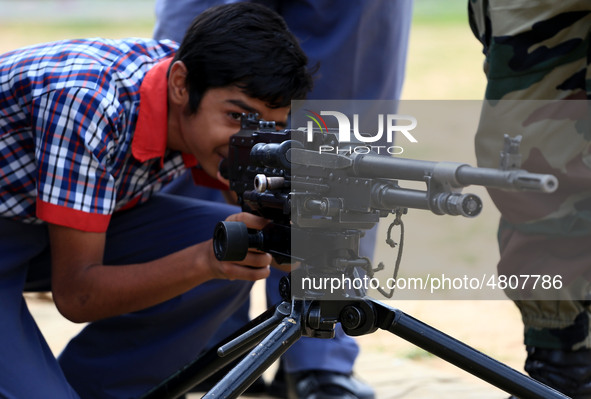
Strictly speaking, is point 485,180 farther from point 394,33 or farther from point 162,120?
point 394,33

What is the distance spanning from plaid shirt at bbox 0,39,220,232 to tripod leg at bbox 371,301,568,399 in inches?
29.8

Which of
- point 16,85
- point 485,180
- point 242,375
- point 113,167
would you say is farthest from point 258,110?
point 485,180

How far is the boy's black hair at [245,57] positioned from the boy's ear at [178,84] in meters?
0.01

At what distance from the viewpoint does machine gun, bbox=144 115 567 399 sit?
4.61 ft

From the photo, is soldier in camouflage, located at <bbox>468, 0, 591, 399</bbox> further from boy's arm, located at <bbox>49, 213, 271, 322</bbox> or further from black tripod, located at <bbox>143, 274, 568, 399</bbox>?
boy's arm, located at <bbox>49, 213, 271, 322</bbox>

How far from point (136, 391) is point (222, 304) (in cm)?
32

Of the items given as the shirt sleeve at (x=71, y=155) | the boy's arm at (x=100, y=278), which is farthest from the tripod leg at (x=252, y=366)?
the shirt sleeve at (x=71, y=155)

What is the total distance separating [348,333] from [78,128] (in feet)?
Answer: 2.51

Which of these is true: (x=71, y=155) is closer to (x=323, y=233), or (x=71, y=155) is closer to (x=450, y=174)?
(x=323, y=233)

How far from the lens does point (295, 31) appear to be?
2.65 m

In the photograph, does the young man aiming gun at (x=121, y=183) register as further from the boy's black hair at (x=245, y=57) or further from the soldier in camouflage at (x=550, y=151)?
the soldier in camouflage at (x=550, y=151)

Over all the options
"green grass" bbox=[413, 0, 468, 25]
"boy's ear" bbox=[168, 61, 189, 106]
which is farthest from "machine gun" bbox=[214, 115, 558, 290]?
"green grass" bbox=[413, 0, 468, 25]

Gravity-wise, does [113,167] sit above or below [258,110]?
below

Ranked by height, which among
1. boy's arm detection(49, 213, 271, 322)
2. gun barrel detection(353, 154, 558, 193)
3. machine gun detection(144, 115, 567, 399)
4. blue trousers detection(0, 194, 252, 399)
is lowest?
blue trousers detection(0, 194, 252, 399)
